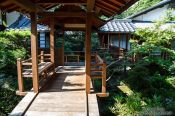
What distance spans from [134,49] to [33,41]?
773cm

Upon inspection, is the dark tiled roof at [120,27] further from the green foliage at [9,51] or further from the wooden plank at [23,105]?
the wooden plank at [23,105]

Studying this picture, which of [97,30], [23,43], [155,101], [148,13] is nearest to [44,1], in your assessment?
[155,101]

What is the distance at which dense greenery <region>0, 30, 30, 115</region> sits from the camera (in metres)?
9.16

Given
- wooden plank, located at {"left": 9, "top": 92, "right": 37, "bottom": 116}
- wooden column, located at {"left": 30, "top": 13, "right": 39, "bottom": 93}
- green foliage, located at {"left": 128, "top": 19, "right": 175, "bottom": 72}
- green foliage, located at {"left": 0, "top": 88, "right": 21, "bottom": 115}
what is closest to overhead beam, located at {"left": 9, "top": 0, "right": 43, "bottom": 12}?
wooden column, located at {"left": 30, "top": 13, "right": 39, "bottom": 93}

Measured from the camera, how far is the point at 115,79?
13.5 meters

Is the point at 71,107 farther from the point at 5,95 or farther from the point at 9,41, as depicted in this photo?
the point at 9,41

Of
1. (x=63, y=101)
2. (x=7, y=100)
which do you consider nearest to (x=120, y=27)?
(x=7, y=100)

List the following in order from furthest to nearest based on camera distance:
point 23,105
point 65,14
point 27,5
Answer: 1. point 65,14
2. point 27,5
3. point 23,105

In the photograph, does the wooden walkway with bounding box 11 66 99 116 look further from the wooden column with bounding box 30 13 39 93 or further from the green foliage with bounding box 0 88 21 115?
the green foliage with bounding box 0 88 21 115

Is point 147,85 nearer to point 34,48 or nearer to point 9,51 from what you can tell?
point 34,48

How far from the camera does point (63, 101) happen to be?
271 inches

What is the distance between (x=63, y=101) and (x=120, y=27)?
37.4 feet

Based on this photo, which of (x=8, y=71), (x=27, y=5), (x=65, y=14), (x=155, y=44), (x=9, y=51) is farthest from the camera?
(x=155, y=44)

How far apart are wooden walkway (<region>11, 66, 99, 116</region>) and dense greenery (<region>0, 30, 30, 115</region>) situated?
71.2 inches
